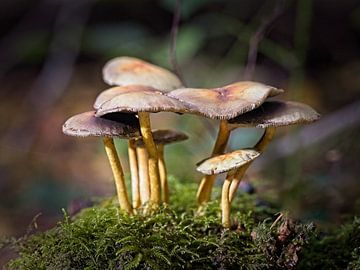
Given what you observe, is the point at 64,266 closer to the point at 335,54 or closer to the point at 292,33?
the point at 292,33

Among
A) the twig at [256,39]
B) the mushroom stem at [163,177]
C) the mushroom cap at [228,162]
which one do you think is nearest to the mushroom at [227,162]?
the mushroom cap at [228,162]

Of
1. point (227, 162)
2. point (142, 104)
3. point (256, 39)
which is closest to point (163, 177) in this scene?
point (227, 162)

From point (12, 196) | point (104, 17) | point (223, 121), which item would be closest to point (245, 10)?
point (104, 17)

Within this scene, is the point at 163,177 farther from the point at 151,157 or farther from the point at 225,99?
the point at 225,99

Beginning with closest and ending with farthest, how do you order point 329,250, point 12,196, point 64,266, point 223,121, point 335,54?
point 64,266 → point 223,121 → point 329,250 → point 12,196 → point 335,54

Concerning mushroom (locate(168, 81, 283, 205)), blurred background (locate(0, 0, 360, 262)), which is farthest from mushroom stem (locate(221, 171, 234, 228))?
blurred background (locate(0, 0, 360, 262))

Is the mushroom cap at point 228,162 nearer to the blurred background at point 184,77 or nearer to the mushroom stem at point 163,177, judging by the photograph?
the mushroom stem at point 163,177
